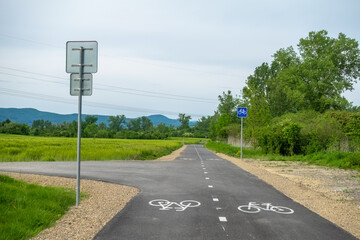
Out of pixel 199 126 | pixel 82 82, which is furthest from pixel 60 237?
pixel 199 126

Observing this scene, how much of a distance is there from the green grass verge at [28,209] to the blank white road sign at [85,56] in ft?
10.2

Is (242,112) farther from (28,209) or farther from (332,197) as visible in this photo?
(28,209)

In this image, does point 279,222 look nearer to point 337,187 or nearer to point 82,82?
point 82,82

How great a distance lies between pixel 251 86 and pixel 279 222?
36.9m

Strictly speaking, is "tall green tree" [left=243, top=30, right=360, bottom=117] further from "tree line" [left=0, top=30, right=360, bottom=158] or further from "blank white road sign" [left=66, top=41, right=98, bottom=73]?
"blank white road sign" [left=66, top=41, right=98, bottom=73]

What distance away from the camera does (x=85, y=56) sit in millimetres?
8367

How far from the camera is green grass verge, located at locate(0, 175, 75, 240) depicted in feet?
19.3

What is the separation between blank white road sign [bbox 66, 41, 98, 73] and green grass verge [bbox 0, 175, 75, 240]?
3.12 meters

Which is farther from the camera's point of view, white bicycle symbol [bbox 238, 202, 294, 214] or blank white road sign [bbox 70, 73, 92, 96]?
blank white road sign [bbox 70, 73, 92, 96]

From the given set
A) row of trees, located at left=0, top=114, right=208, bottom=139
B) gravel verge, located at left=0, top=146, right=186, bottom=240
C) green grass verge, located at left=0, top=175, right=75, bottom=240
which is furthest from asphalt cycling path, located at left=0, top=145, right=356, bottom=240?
row of trees, located at left=0, top=114, right=208, bottom=139

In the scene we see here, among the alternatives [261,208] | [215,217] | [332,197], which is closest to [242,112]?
[332,197]

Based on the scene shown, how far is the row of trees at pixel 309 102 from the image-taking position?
1204 inches

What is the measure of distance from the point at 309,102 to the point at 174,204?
52083 millimetres

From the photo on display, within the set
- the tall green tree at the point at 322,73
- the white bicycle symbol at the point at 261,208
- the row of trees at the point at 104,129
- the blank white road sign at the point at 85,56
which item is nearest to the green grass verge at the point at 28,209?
the blank white road sign at the point at 85,56
